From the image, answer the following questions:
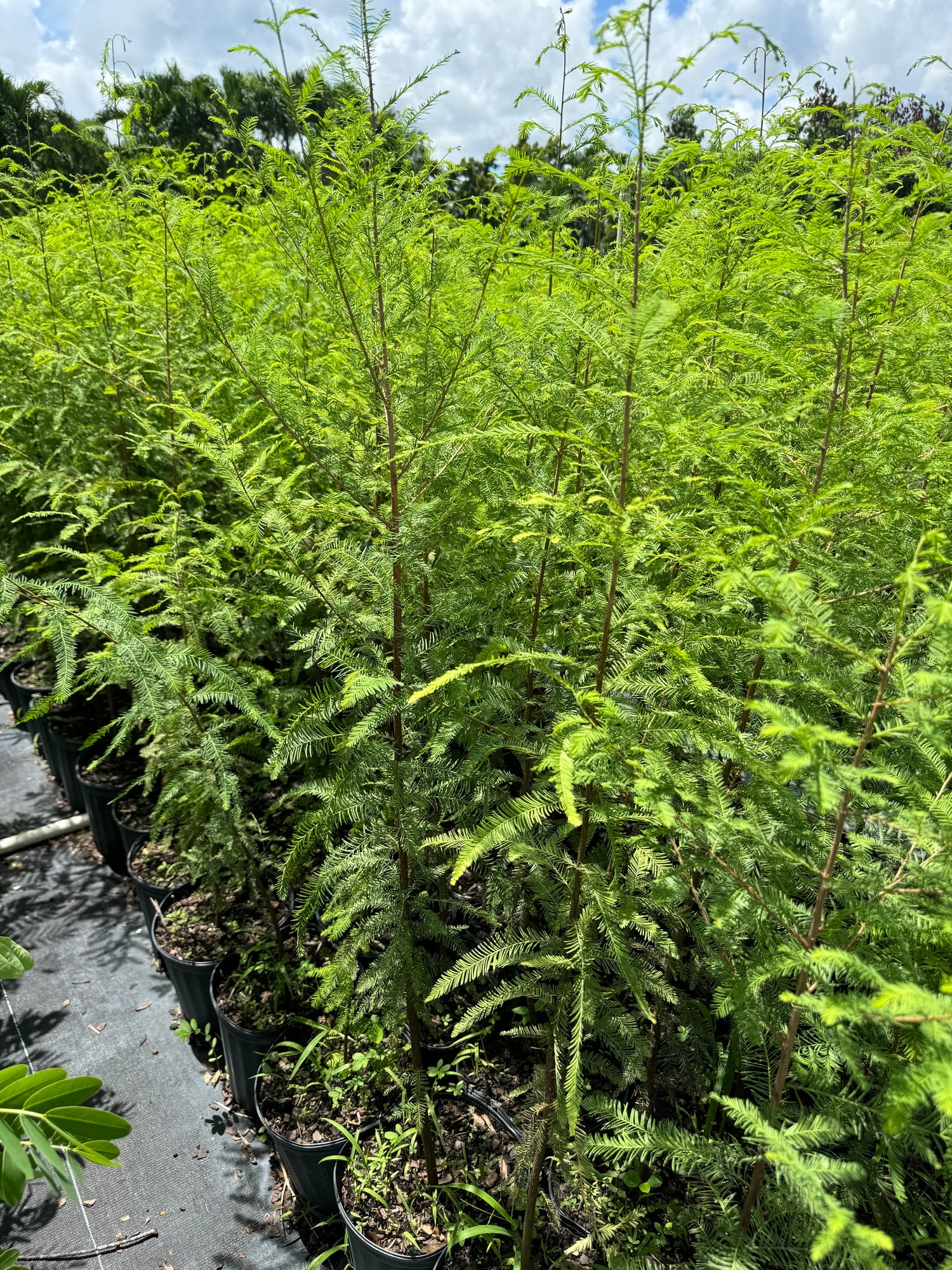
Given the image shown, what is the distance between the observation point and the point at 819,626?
1.04m

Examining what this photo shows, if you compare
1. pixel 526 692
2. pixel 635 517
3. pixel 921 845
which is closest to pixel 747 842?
pixel 921 845

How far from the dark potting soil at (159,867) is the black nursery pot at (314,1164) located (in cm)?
100

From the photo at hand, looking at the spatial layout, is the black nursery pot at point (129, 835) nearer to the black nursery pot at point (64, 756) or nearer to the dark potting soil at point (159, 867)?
the dark potting soil at point (159, 867)

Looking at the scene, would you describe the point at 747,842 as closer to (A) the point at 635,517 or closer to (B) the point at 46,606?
(A) the point at 635,517

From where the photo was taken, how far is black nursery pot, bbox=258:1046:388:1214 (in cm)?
215

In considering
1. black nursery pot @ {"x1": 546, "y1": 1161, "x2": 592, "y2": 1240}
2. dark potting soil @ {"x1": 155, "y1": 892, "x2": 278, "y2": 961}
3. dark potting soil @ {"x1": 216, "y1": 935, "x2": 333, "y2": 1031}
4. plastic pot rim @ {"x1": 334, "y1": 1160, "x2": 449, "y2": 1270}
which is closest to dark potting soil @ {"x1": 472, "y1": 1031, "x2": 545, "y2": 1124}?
black nursery pot @ {"x1": 546, "y1": 1161, "x2": 592, "y2": 1240}

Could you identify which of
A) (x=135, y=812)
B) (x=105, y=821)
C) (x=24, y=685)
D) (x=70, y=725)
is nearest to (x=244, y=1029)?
(x=135, y=812)

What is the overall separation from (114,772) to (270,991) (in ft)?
5.45

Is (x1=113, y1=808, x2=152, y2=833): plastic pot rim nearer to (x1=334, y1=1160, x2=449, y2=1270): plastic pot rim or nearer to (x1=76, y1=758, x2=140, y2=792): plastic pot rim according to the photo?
(x1=76, y1=758, x2=140, y2=792): plastic pot rim

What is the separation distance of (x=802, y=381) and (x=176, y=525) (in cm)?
184

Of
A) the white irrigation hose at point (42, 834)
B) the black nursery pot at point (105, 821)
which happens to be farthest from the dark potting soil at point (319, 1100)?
the white irrigation hose at point (42, 834)

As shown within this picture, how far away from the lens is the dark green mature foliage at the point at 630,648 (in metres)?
1.14

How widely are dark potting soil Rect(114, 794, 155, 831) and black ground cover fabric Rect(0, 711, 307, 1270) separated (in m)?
0.41

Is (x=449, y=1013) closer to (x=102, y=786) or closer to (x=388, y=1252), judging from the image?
(x=388, y=1252)
